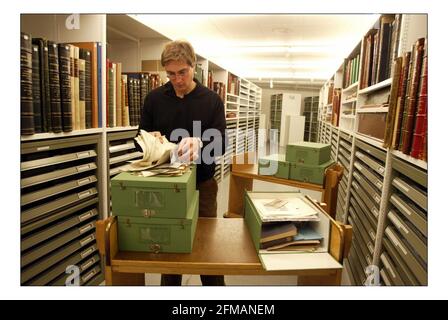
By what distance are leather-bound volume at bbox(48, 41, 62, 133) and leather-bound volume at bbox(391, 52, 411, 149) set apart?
135 cm

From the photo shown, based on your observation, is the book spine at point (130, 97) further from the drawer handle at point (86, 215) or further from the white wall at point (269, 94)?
the white wall at point (269, 94)

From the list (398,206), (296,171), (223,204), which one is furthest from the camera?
(223,204)

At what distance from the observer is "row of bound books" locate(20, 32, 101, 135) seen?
1061mm

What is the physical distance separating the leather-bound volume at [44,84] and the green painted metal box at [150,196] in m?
0.59

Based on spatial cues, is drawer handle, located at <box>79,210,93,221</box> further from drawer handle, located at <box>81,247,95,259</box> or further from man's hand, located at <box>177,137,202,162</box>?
man's hand, located at <box>177,137,202,162</box>

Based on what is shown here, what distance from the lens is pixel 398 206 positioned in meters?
1.07

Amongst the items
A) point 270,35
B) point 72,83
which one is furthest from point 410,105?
point 270,35

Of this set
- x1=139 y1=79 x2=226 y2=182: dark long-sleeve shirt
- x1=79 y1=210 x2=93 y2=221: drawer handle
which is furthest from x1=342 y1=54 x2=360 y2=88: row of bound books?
x1=79 y1=210 x2=93 y2=221: drawer handle

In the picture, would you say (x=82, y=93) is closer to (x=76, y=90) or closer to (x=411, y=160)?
(x=76, y=90)

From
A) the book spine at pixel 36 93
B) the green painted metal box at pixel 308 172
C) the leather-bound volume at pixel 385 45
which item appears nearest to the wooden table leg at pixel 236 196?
the green painted metal box at pixel 308 172

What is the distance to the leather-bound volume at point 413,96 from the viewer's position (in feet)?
2.93
